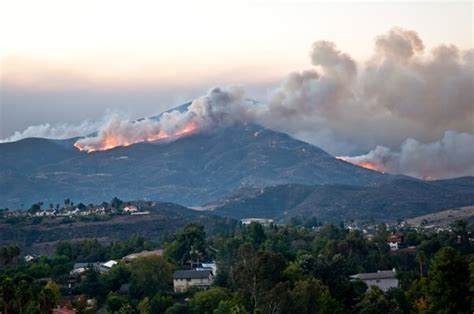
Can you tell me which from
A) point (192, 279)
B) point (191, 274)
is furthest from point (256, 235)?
point (192, 279)

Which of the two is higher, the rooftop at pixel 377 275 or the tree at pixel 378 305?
the rooftop at pixel 377 275

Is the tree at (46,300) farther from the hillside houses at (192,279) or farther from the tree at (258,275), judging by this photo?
the hillside houses at (192,279)

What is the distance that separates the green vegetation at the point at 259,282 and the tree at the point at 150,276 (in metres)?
0.11

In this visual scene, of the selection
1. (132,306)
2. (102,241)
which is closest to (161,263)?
(132,306)

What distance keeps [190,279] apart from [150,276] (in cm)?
458

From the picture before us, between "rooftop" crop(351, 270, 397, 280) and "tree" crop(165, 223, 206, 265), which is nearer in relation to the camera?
"rooftop" crop(351, 270, 397, 280)

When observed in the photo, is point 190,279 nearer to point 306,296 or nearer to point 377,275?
point 377,275

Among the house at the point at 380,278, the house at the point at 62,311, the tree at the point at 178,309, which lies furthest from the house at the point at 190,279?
the house at the point at 380,278

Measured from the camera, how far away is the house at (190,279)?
90875mm

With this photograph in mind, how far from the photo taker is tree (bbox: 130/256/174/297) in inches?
3452

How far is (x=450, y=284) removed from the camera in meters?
57.8

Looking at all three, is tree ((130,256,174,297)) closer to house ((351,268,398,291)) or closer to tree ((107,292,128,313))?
tree ((107,292,128,313))

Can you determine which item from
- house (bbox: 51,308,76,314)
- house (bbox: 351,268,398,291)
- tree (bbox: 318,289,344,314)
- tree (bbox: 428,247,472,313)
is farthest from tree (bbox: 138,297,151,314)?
tree (bbox: 428,247,472,313)

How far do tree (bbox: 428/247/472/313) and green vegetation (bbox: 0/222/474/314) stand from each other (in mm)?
66
